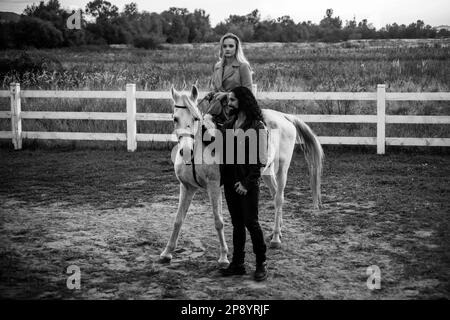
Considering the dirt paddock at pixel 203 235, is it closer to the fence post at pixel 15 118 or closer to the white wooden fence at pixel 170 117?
the white wooden fence at pixel 170 117

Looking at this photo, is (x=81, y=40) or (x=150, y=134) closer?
(x=150, y=134)

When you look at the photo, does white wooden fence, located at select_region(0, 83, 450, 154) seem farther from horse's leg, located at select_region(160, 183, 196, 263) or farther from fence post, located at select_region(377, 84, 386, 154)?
horse's leg, located at select_region(160, 183, 196, 263)

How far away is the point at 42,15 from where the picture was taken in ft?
107

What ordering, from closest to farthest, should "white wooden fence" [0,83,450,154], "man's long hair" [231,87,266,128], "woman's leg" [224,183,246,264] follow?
1. "man's long hair" [231,87,266,128]
2. "woman's leg" [224,183,246,264]
3. "white wooden fence" [0,83,450,154]

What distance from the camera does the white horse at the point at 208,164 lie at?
4.15 m

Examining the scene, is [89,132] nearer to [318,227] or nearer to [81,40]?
[318,227]

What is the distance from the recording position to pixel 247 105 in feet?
13.5

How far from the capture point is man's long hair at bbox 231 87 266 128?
4.11 m

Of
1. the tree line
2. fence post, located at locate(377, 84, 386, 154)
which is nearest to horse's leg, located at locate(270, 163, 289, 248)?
fence post, located at locate(377, 84, 386, 154)

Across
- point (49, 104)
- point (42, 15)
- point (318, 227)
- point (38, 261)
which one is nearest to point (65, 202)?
point (38, 261)

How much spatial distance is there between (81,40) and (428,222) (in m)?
44.5

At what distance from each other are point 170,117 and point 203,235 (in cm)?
504

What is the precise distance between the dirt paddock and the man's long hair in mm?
1322

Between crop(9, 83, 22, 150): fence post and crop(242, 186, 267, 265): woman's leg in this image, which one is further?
crop(9, 83, 22, 150): fence post
